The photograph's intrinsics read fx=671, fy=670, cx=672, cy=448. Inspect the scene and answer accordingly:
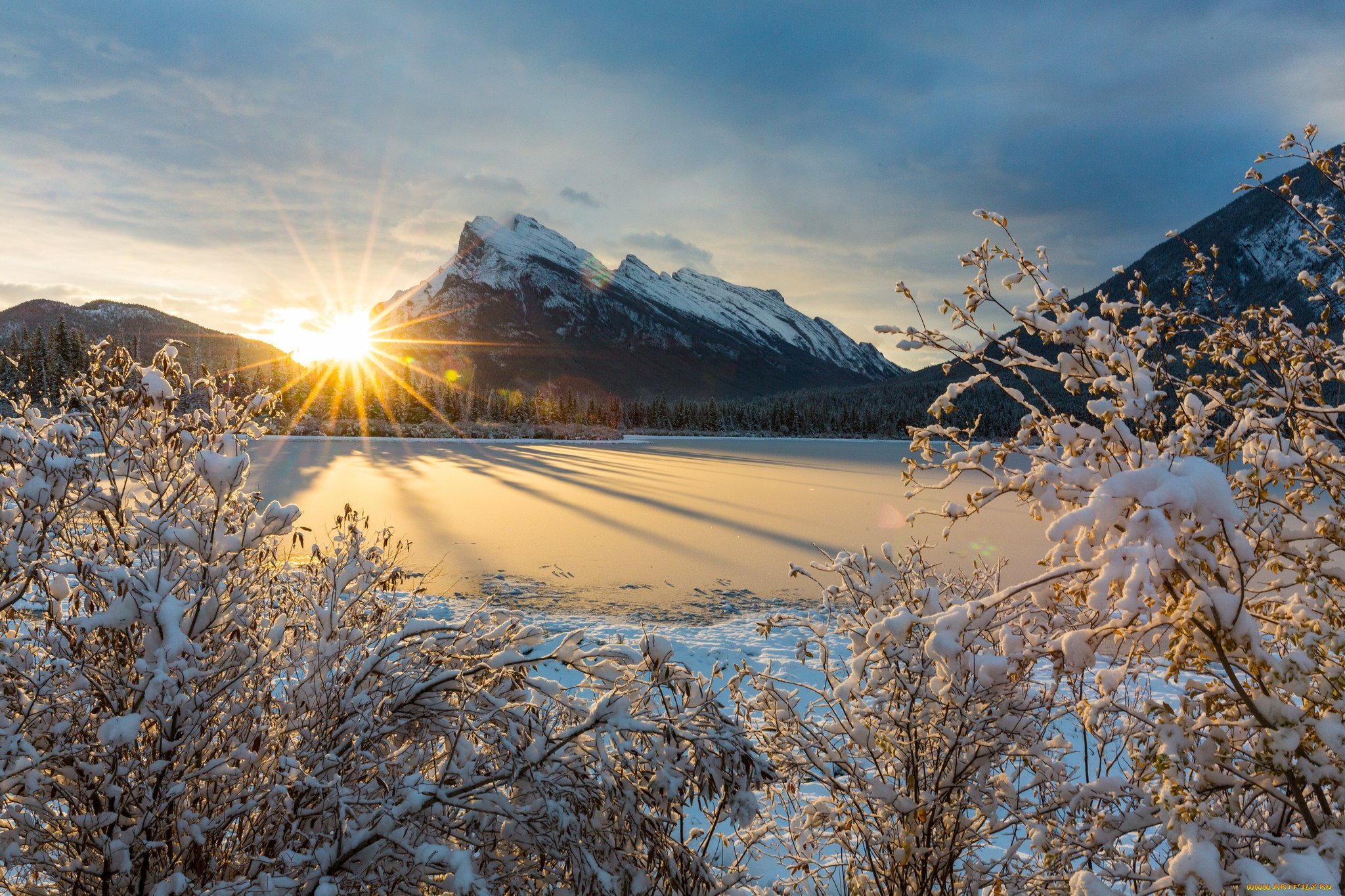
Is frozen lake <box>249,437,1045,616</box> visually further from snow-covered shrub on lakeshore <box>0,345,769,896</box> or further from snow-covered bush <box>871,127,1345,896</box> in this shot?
snow-covered shrub on lakeshore <box>0,345,769,896</box>

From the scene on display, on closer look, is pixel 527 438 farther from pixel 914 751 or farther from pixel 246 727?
pixel 914 751

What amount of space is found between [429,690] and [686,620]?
6.86 meters

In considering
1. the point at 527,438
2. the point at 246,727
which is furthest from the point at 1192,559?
the point at 527,438

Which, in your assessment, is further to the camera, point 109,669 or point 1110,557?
point 109,669

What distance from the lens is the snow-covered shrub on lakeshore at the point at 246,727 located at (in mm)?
2404

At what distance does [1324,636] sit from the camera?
1800 millimetres

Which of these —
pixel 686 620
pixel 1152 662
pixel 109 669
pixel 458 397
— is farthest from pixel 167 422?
Result: pixel 458 397

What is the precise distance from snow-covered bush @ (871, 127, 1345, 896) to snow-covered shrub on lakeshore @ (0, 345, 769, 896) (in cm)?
118

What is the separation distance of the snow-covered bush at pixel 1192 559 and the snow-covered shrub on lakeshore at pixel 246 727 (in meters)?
1.18

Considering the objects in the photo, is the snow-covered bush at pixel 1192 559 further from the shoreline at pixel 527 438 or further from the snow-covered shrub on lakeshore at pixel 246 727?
the shoreline at pixel 527 438

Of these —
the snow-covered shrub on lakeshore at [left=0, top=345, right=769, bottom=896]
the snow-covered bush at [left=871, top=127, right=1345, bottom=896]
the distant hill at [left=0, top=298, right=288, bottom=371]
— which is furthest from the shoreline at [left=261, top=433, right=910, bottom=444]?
the distant hill at [left=0, top=298, right=288, bottom=371]

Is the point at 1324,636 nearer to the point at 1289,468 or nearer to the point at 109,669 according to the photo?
the point at 1289,468

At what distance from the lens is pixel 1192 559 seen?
6.02 ft

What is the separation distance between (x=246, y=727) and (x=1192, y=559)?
141 inches
